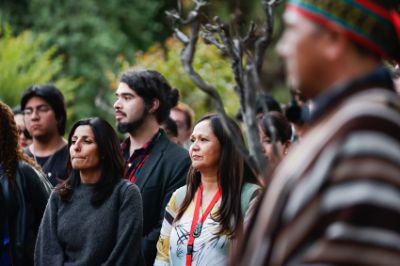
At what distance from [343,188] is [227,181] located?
378cm

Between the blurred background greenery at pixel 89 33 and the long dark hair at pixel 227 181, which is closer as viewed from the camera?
the long dark hair at pixel 227 181

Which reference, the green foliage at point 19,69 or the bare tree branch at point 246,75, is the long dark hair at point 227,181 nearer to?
the bare tree branch at point 246,75

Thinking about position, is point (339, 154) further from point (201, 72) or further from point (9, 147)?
point (201, 72)

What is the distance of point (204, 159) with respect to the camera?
5.98m

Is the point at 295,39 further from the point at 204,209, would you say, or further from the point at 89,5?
the point at 89,5

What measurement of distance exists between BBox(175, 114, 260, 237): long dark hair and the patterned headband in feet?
11.1

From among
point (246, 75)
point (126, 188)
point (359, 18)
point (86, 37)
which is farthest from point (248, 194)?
point (86, 37)

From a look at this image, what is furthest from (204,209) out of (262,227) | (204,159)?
(262,227)

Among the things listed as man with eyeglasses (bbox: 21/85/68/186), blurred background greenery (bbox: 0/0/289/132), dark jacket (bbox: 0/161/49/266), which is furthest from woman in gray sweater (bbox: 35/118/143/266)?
blurred background greenery (bbox: 0/0/289/132)

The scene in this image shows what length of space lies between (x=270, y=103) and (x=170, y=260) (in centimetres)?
304

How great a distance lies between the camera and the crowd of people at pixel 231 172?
2092mm

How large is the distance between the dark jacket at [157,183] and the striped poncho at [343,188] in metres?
4.30

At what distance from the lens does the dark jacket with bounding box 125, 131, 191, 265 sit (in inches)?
257

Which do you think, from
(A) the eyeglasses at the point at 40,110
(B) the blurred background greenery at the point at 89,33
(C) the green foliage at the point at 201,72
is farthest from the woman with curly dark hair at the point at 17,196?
(B) the blurred background greenery at the point at 89,33
